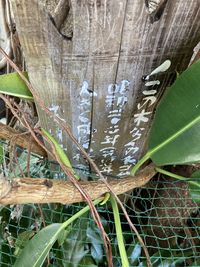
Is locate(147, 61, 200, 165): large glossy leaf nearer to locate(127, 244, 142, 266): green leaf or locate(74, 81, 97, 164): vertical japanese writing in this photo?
locate(74, 81, 97, 164): vertical japanese writing

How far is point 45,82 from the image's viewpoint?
682 mm

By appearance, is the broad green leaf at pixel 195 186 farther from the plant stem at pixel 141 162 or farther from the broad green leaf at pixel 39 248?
the broad green leaf at pixel 39 248

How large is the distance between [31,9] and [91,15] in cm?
9

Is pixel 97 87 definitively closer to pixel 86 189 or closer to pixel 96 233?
pixel 86 189

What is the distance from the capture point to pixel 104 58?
63 centimetres

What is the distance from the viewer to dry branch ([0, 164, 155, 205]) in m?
0.58

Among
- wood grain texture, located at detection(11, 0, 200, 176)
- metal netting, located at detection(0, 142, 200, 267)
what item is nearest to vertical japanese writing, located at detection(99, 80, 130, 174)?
wood grain texture, located at detection(11, 0, 200, 176)

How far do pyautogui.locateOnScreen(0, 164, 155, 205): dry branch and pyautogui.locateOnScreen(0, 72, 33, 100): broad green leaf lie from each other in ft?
0.71

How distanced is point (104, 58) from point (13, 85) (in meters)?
0.22

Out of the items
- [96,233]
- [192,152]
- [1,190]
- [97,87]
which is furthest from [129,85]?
[96,233]

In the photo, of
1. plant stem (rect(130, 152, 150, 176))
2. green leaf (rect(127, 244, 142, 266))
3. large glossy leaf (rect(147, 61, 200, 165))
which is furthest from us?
green leaf (rect(127, 244, 142, 266))

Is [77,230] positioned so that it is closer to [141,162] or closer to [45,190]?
[141,162]

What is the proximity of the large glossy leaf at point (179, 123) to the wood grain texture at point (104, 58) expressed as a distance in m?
0.04

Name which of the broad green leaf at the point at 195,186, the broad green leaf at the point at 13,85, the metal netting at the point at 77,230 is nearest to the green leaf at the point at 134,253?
the metal netting at the point at 77,230
